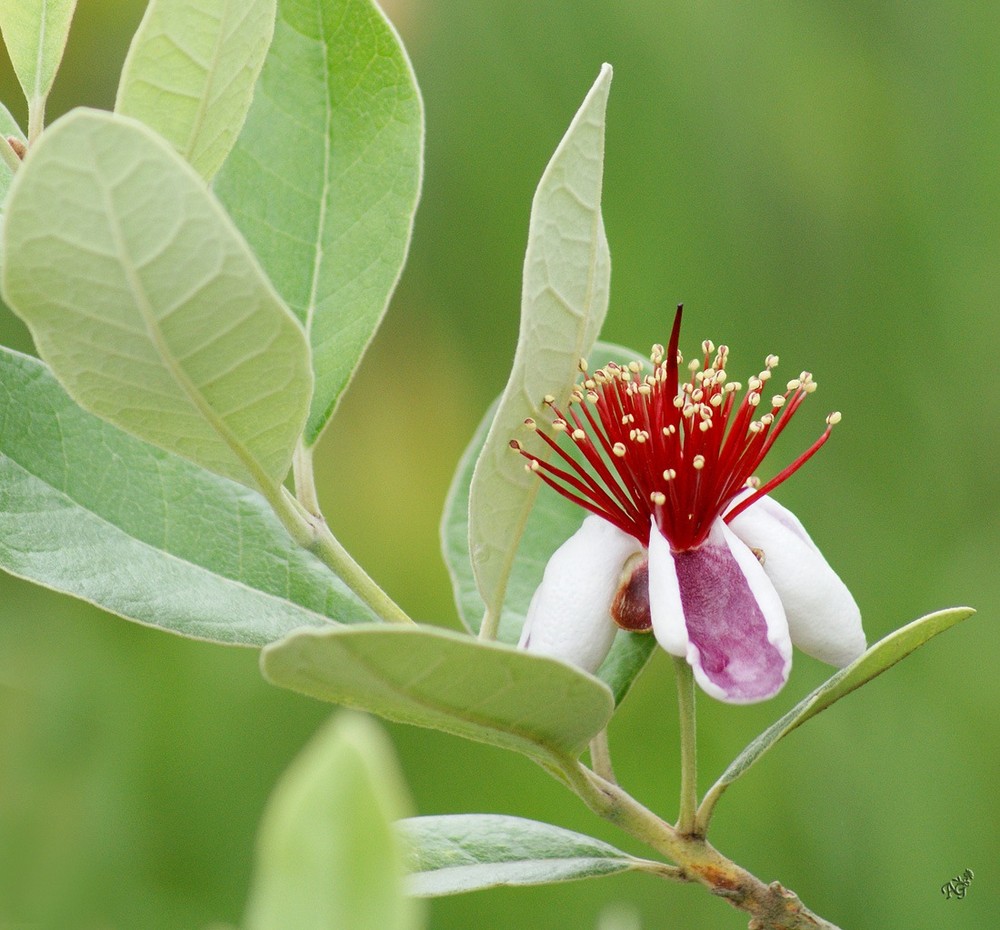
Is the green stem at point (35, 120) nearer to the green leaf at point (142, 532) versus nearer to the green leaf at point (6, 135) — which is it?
the green leaf at point (6, 135)

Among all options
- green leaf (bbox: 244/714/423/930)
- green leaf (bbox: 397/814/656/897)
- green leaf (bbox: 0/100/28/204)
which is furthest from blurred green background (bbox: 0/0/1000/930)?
green leaf (bbox: 244/714/423/930)

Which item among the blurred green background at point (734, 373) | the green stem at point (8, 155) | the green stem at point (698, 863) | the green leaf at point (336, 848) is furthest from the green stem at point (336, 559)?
the blurred green background at point (734, 373)

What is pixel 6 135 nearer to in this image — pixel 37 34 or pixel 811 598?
pixel 37 34

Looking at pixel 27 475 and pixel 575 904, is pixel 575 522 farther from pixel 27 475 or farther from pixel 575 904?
pixel 575 904

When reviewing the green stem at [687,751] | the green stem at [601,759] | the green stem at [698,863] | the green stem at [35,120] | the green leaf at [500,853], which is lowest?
the green leaf at [500,853]

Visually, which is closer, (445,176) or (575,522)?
(575,522)

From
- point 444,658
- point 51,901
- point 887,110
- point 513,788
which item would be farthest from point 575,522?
point 887,110

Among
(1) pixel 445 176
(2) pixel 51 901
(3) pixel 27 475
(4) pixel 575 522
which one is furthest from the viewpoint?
(1) pixel 445 176

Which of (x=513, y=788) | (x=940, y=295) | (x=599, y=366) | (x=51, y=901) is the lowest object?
(x=51, y=901)
